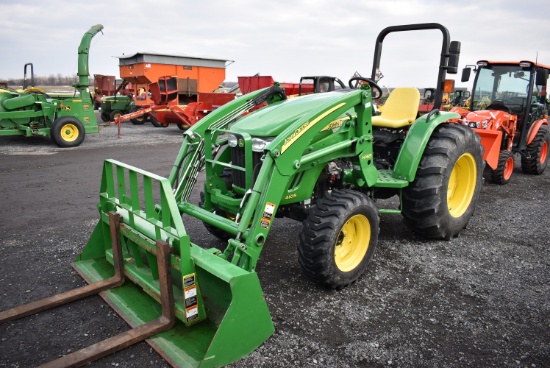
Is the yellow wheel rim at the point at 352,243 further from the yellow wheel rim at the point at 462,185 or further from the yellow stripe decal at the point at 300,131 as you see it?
the yellow wheel rim at the point at 462,185

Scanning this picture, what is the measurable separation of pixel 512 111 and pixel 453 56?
185 inches

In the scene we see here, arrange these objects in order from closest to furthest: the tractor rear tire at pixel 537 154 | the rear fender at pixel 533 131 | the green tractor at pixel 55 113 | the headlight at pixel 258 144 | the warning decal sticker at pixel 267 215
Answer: the warning decal sticker at pixel 267 215 → the headlight at pixel 258 144 → the rear fender at pixel 533 131 → the tractor rear tire at pixel 537 154 → the green tractor at pixel 55 113

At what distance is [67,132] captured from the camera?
11125 millimetres

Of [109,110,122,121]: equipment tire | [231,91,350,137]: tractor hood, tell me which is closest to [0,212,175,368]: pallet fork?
[231,91,350,137]: tractor hood

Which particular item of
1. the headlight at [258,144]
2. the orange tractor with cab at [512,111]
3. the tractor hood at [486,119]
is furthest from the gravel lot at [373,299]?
the orange tractor with cab at [512,111]

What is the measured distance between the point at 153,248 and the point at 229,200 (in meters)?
0.86

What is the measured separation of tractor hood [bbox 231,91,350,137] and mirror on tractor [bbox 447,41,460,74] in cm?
117

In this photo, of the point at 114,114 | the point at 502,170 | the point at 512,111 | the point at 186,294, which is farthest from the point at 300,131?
the point at 114,114

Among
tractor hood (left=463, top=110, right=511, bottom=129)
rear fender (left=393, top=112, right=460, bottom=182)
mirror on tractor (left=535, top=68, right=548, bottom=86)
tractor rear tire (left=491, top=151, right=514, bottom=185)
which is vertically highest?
mirror on tractor (left=535, top=68, right=548, bottom=86)

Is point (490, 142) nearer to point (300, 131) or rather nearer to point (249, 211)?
point (300, 131)

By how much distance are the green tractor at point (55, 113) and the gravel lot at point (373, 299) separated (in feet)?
18.4

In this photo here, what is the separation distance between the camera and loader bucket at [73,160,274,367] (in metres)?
2.52

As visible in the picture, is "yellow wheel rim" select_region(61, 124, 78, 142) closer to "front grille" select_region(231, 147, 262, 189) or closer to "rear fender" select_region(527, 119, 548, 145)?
"front grille" select_region(231, 147, 262, 189)

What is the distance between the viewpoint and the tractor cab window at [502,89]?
7684 mm
